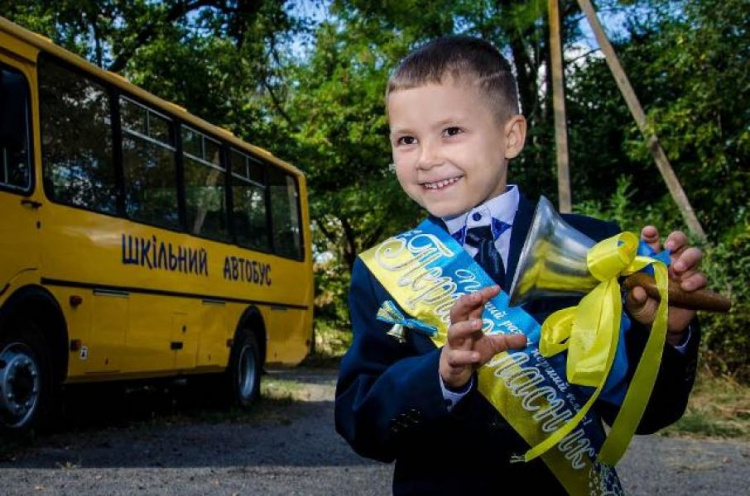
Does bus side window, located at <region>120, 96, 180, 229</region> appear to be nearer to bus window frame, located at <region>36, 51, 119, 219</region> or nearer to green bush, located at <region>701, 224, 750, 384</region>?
bus window frame, located at <region>36, 51, 119, 219</region>

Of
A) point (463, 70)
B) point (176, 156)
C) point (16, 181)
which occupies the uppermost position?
point (176, 156)

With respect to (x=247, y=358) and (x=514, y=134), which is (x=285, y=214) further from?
(x=514, y=134)

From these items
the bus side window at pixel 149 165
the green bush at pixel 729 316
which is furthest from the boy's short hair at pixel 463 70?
the green bush at pixel 729 316

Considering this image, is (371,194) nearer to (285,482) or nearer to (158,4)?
(158,4)

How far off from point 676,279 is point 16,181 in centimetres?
623

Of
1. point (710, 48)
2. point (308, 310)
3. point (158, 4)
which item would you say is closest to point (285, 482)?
point (308, 310)

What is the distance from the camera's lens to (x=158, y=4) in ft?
70.1

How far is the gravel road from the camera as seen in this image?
19.2ft

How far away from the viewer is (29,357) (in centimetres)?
727

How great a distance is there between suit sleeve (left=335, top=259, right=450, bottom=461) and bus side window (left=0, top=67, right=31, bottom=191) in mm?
5697

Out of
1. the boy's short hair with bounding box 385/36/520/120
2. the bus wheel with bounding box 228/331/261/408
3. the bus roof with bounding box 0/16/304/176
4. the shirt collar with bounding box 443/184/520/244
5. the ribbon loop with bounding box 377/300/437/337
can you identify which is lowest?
the bus wheel with bounding box 228/331/261/408

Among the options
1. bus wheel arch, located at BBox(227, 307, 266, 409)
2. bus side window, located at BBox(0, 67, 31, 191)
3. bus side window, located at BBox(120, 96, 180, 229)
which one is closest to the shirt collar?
bus side window, located at BBox(0, 67, 31, 191)

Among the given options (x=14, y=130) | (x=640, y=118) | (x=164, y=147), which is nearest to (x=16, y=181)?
(x=14, y=130)

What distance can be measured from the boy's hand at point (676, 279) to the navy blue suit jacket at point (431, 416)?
6 cm
